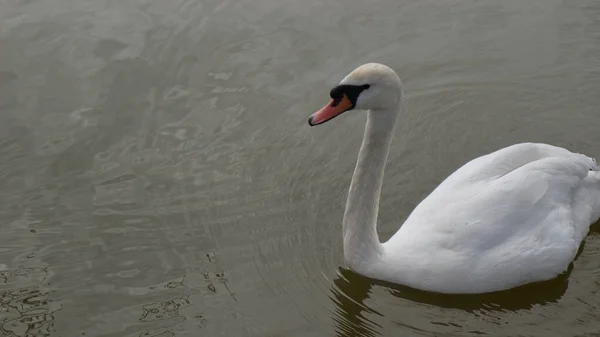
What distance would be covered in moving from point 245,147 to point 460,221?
229cm

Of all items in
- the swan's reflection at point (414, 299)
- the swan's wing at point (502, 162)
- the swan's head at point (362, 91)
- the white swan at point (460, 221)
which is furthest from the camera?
the swan's wing at point (502, 162)

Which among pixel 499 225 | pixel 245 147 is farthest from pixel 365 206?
pixel 245 147

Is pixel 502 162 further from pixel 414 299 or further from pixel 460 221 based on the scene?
pixel 414 299

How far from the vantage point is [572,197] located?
21.6 feet

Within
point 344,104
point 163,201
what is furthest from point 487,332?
point 163,201

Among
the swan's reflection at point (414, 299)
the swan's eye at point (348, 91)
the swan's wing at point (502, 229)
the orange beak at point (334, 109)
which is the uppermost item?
the swan's eye at point (348, 91)

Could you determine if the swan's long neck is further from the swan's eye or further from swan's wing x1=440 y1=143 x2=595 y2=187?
swan's wing x1=440 y1=143 x2=595 y2=187

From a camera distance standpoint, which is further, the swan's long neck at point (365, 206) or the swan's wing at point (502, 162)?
the swan's wing at point (502, 162)

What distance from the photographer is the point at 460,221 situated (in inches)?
239

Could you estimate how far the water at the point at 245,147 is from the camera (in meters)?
6.21

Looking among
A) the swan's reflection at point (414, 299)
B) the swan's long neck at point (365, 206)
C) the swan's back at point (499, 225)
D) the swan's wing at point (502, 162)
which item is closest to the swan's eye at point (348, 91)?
the swan's long neck at point (365, 206)

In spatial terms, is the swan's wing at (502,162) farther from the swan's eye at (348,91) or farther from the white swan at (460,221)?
the swan's eye at (348,91)

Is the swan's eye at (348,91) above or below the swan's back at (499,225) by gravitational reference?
above

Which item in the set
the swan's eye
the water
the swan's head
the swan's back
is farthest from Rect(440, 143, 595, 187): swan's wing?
the swan's eye
